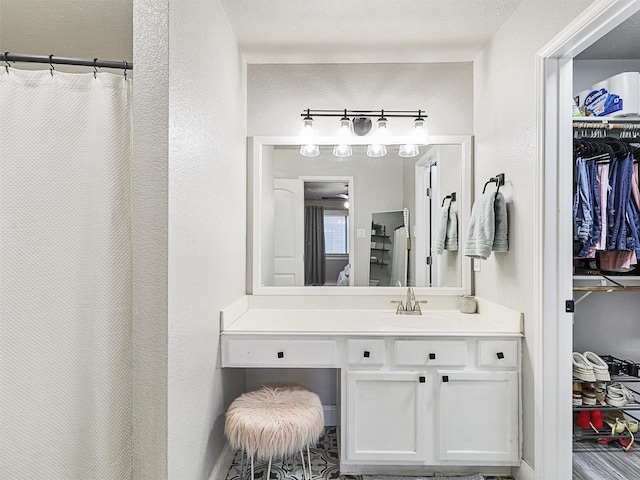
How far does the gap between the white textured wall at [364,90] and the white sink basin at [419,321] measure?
1219 mm

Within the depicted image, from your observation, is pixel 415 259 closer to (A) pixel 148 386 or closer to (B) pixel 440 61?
(B) pixel 440 61

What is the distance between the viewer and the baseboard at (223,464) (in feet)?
6.08

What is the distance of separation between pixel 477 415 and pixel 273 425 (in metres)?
1.02

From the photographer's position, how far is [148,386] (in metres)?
1.37

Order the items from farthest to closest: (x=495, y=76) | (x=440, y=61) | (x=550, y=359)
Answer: (x=440, y=61) < (x=495, y=76) < (x=550, y=359)

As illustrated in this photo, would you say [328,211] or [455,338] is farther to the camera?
[328,211]

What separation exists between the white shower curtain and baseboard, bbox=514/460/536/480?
1767 millimetres

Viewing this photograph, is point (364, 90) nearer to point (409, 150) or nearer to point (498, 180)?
point (409, 150)

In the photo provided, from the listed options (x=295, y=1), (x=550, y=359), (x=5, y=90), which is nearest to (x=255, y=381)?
(x=550, y=359)

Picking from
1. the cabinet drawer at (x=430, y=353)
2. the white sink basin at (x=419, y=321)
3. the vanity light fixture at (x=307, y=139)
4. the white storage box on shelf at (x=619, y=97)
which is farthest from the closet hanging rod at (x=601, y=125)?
the vanity light fixture at (x=307, y=139)

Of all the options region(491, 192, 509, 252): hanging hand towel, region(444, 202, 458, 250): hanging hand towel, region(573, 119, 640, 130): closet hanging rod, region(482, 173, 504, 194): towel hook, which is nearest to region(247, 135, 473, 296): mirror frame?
region(444, 202, 458, 250): hanging hand towel

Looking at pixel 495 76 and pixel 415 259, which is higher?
pixel 495 76

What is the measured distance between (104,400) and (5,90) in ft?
3.91

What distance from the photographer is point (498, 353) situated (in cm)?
192
